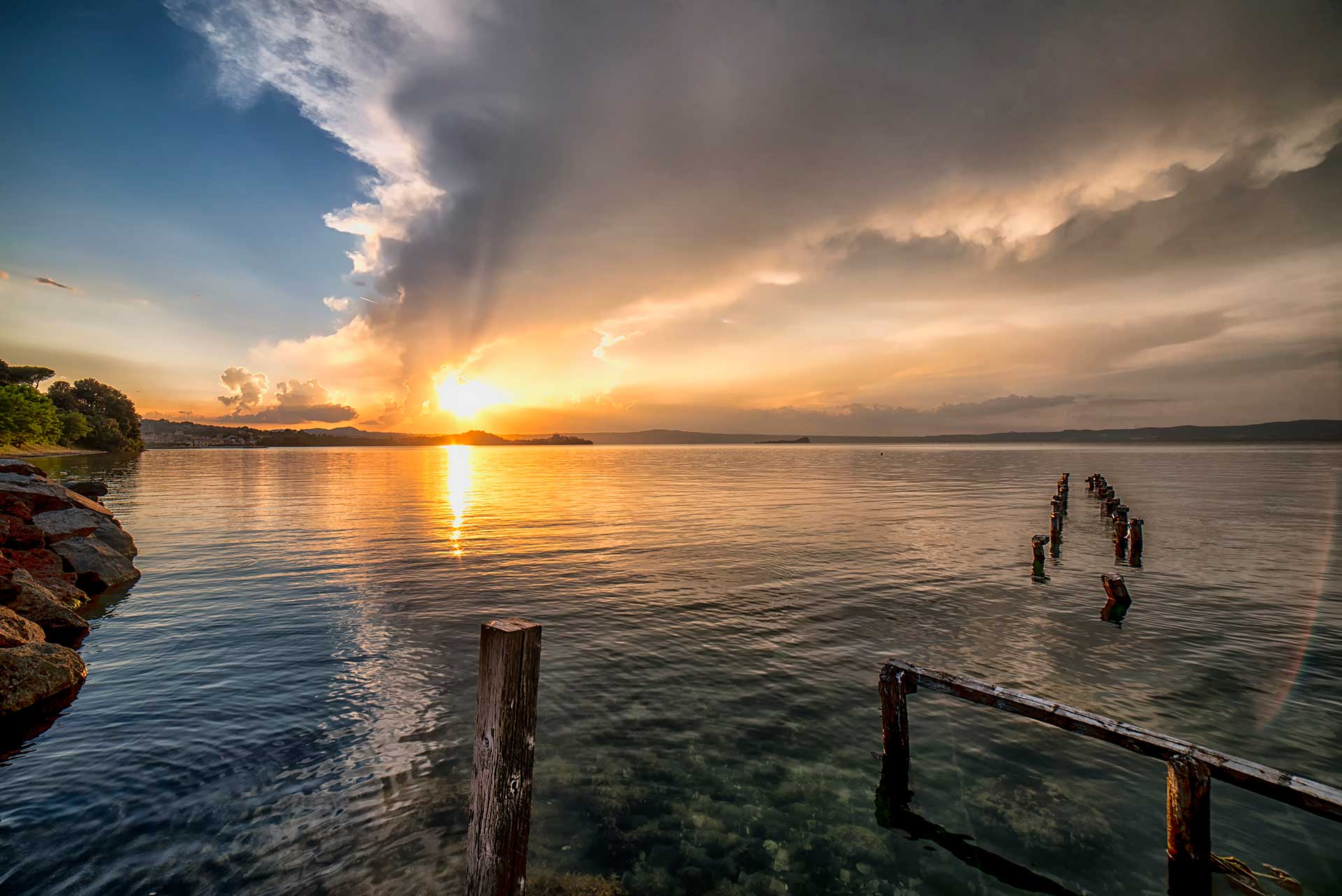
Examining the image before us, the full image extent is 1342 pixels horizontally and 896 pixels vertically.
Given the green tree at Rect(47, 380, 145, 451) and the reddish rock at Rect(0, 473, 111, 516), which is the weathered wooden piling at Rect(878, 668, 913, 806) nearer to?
the reddish rock at Rect(0, 473, 111, 516)

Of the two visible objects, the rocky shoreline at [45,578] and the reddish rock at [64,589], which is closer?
the rocky shoreline at [45,578]

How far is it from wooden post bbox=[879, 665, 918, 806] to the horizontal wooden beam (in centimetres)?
10

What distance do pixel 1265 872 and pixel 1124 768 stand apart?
2.22m

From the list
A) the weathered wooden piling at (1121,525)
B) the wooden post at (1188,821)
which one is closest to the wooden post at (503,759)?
the wooden post at (1188,821)

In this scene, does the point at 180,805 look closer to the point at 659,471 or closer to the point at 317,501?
the point at 317,501

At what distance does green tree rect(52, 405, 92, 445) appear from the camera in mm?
114562

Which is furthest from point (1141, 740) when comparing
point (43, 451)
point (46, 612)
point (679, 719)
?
point (43, 451)

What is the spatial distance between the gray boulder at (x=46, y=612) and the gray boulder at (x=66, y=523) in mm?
5936

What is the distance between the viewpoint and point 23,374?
117250mm

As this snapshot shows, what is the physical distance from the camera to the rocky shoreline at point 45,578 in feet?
35.2

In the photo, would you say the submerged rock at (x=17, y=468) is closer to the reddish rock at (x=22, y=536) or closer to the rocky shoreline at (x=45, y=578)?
the rocky shoreline at (x=45, y=578)

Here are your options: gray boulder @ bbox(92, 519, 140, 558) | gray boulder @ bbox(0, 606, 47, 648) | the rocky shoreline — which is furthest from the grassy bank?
gray boulder @ bbox(0, 606, 47, 648)

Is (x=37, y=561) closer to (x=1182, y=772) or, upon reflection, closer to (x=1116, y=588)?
(x=1182, y=772)

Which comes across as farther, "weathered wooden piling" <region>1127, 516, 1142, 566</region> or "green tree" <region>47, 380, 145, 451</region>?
"green tree" <region>47, 380, 145, 451</region>
